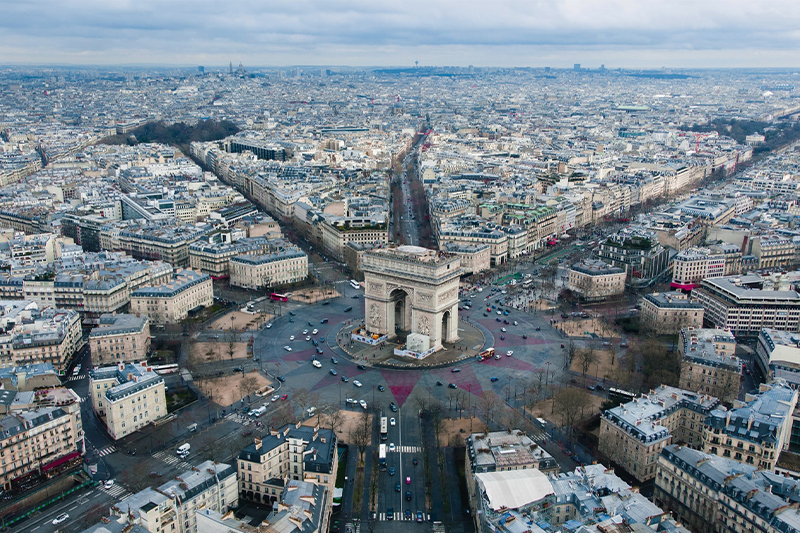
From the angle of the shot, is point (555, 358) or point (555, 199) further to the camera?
point (555, 199)

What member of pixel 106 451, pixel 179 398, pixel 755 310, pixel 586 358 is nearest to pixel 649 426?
pixel 586 358

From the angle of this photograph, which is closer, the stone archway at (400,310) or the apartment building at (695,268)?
the stone archway at (400,310)

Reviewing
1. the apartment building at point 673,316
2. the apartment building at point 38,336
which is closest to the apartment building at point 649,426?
the apartment building at point 673,316

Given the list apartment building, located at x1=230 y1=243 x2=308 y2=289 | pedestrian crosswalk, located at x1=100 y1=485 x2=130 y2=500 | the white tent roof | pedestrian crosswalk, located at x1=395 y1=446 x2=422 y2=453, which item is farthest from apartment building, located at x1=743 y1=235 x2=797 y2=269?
pedestrian crosswalk, located at x1=100 y1=485 x2=130 y2=500

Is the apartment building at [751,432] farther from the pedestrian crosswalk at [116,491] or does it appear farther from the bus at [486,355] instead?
the pedestrian crosswalk at [116,491]

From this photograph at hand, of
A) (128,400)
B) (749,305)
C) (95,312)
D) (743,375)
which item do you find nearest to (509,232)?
(749,305)

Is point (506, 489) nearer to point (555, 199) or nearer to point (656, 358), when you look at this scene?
point (656, 358)
